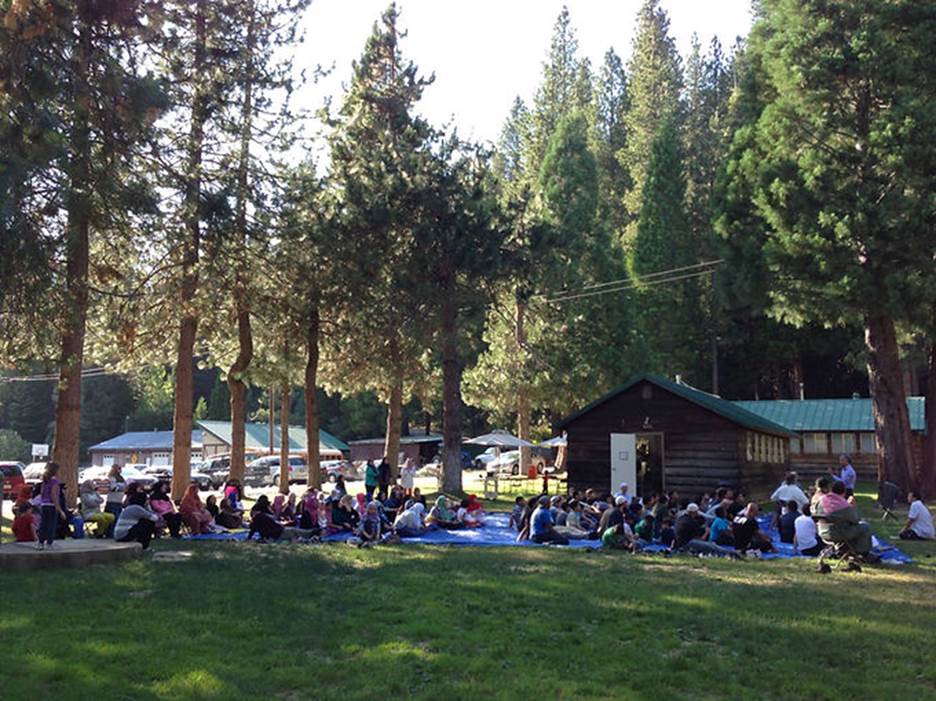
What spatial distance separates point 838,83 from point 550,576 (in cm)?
2034

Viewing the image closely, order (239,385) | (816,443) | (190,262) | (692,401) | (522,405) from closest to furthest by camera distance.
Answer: (190,262) < (692,401) < (239,385) < (816,443) < (522,405)

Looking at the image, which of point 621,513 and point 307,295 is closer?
point 621,513

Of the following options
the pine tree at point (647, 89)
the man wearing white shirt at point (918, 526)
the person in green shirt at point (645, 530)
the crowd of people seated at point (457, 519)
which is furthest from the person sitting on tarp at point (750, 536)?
the pine tree at point (647, 89)

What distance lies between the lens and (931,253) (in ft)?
81.9

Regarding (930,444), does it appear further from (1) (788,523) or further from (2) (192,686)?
(2) (192,686)

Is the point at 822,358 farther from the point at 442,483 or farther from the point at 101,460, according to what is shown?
the point at 101,460

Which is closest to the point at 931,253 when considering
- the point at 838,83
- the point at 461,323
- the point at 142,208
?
the point at 838,83

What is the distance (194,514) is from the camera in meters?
A: 17.8

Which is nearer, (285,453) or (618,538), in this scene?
(618,538)

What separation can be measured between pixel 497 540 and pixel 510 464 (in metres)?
36.9

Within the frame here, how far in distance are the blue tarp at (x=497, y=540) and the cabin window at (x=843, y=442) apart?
21480 millimetres

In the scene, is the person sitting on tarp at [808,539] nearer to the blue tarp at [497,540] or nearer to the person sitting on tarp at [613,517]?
the blue tarp at [497,540]

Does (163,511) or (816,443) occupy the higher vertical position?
(816,443)

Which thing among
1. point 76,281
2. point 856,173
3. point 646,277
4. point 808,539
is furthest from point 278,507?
point 646,277
